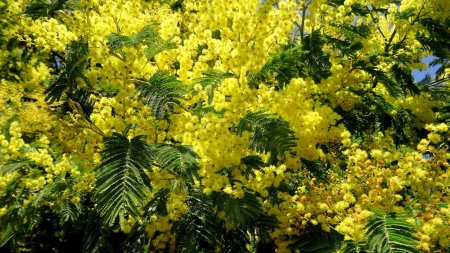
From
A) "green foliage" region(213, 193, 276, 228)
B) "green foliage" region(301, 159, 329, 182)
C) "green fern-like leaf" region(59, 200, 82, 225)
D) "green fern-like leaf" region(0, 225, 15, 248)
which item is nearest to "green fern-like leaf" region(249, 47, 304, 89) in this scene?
"green foliage" region(301, 159, 329, 182)

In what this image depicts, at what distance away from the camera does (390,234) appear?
2.51m

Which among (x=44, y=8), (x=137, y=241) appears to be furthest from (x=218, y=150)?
(x=44, y=8)

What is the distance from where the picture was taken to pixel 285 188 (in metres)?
3.38

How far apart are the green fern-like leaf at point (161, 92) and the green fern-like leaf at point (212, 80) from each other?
0.54ft

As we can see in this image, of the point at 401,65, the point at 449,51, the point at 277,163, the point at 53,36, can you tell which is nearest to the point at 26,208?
the point at 53,36

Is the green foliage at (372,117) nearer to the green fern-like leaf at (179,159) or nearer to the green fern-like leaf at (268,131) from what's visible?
the green fern-like leaf at (268,131)

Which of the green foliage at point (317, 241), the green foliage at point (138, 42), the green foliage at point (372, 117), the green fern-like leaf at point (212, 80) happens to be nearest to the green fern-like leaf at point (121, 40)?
the green foliage at point (138, 42)

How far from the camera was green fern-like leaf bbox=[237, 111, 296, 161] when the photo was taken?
9.78 feet

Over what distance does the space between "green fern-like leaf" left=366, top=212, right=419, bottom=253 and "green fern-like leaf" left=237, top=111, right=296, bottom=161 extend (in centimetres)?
78

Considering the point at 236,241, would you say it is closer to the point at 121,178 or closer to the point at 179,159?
the point at 179,159

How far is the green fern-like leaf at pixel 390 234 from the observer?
8.09 feet

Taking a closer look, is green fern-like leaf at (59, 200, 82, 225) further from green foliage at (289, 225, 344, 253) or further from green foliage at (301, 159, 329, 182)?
green foliage at (301, 159, 329, 182)

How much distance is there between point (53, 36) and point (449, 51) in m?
5.18

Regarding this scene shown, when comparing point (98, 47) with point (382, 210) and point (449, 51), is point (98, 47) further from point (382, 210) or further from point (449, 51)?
point (449, 51)
